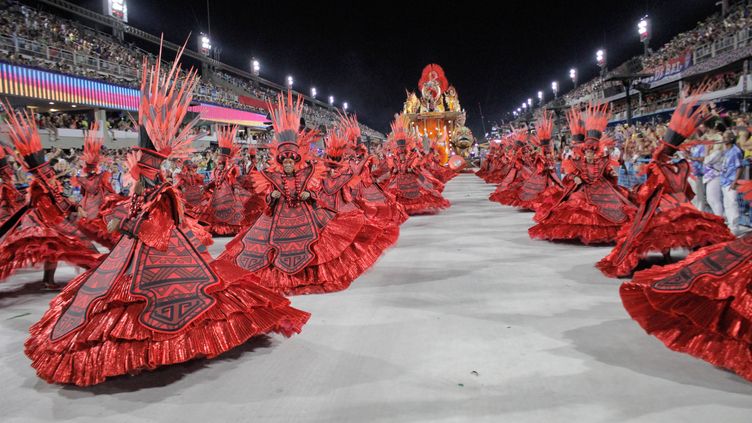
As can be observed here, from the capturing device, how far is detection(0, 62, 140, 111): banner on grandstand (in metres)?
16.5

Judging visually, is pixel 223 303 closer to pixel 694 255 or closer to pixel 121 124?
pixel 694 255

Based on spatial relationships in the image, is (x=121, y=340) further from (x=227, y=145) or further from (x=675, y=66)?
(x=675, y=66)

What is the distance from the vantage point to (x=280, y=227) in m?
5.57

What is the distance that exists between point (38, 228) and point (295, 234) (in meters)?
2.68

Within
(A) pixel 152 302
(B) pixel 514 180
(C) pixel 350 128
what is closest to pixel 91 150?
(C) pixel 350 128

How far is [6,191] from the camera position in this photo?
20.9ft

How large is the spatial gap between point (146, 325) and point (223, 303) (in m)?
0.51

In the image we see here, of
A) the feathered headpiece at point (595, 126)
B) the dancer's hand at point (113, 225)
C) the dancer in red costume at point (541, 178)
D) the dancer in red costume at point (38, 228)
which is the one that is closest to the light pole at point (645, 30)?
the dancer in red costume at point (541, 178)

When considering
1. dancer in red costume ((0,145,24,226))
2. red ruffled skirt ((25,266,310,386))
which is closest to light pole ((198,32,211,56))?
dancer in red costume ((0,145,24,226))

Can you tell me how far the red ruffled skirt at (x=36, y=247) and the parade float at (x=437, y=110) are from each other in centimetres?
2293

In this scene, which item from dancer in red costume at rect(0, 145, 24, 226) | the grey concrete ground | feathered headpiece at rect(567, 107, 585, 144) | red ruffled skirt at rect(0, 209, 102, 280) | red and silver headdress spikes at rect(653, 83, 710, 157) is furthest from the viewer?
feathered headpiece at rect(567, 107, 585, 144)

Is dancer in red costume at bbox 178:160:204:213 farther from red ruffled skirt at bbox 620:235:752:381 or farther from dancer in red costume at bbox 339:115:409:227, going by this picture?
red ruffled skirt at bbox 620:235:752:381

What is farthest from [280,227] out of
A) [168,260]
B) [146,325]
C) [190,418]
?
[190,418]

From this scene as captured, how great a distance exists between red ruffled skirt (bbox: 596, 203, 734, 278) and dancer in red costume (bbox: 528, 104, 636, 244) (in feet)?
6.13
